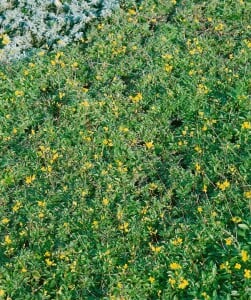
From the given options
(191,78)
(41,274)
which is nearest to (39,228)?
(41,274)

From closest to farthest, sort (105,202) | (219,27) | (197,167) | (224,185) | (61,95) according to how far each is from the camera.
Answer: (224,185)
(105,202)
(197,167)
(61,95)
(219,27)

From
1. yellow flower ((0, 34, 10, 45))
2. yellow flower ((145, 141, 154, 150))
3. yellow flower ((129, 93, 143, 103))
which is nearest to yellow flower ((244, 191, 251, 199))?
yellow flower ((145, 141, 154, 150))

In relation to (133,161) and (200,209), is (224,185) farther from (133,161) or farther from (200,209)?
(133,161)

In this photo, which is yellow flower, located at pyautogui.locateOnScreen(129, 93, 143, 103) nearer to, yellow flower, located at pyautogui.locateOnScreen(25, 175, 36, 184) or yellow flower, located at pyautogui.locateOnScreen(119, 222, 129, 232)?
yellow flower, located at pyautogui.locateOnScreen(25, 175, 36, 184)

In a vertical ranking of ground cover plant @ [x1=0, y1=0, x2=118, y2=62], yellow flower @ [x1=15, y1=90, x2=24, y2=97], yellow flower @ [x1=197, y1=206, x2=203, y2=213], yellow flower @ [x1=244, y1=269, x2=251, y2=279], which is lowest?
yellow flower @ [x1=244, y1=269, x2=251, y2=279]

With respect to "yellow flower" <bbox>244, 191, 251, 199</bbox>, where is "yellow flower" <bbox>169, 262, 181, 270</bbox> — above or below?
above

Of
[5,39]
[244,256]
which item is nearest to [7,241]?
[244,256]

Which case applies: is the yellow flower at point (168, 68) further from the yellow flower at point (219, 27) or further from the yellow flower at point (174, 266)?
the yellow flower at point (174, 266)

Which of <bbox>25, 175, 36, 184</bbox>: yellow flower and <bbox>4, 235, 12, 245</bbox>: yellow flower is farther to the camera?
<bbox>25, 175, 36, 184</bbox>: yellow flower

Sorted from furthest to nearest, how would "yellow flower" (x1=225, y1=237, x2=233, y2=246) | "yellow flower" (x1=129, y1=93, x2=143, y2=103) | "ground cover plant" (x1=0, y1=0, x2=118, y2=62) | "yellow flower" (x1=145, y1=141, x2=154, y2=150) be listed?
"ground cover plant" (x1=0, y1=0, x2=118, y2=62), "yellow flower" (x1=129, y1=93, x2=143, y2=103), "yellow flower" (x1=145, y1=141, x2=154, y2=150), "yellow flower" (x1=225, y1=237, x2=233, y2=246)
